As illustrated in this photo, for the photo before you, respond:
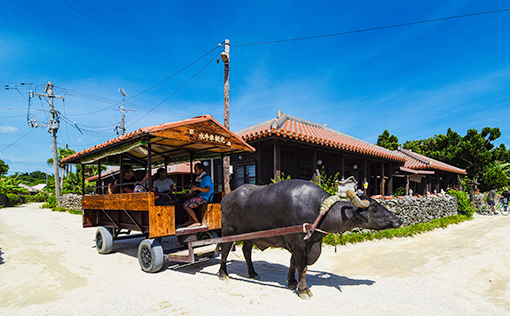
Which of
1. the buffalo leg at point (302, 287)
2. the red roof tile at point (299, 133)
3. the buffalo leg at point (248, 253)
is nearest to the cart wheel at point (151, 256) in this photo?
the buffalo leg at point (248, 253)

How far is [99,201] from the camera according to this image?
6.88m

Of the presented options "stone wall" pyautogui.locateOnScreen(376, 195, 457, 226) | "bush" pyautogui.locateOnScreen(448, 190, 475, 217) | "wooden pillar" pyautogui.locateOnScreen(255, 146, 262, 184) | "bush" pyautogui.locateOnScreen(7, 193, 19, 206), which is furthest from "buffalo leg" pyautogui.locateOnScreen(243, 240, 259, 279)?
"bush" pyautogui.locateOnScreen(7, 193, 19, 206)

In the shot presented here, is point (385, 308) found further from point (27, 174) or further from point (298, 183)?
point (27, 174)

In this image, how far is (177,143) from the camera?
607 cm

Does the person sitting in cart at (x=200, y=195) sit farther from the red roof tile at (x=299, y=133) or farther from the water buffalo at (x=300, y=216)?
the red roof tile at (x=299, y=133)

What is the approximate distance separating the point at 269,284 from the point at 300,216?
144 cm

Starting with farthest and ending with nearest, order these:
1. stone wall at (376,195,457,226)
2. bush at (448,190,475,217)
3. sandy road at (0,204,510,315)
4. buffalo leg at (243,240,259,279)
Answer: bush at (448,190,475,217)
stone wall at (376,195,457,226)
buffalo leg at (243,240,259,279)
sandy road at (0,204,510,315)

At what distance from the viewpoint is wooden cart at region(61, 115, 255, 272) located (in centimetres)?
506

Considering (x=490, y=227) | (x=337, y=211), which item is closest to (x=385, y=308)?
(x=337, y=211)

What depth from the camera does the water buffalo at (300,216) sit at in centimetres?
373

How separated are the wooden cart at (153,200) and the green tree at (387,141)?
84.5 feet

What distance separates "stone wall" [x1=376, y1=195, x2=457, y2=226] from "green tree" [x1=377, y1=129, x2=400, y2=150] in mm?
15300

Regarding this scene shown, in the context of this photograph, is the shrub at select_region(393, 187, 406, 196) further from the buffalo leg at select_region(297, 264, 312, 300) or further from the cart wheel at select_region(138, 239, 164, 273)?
the cart wheel at select_region(138, 239, 164, 273)

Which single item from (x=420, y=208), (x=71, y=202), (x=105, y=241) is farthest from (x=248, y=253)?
(x=71, y=202)
